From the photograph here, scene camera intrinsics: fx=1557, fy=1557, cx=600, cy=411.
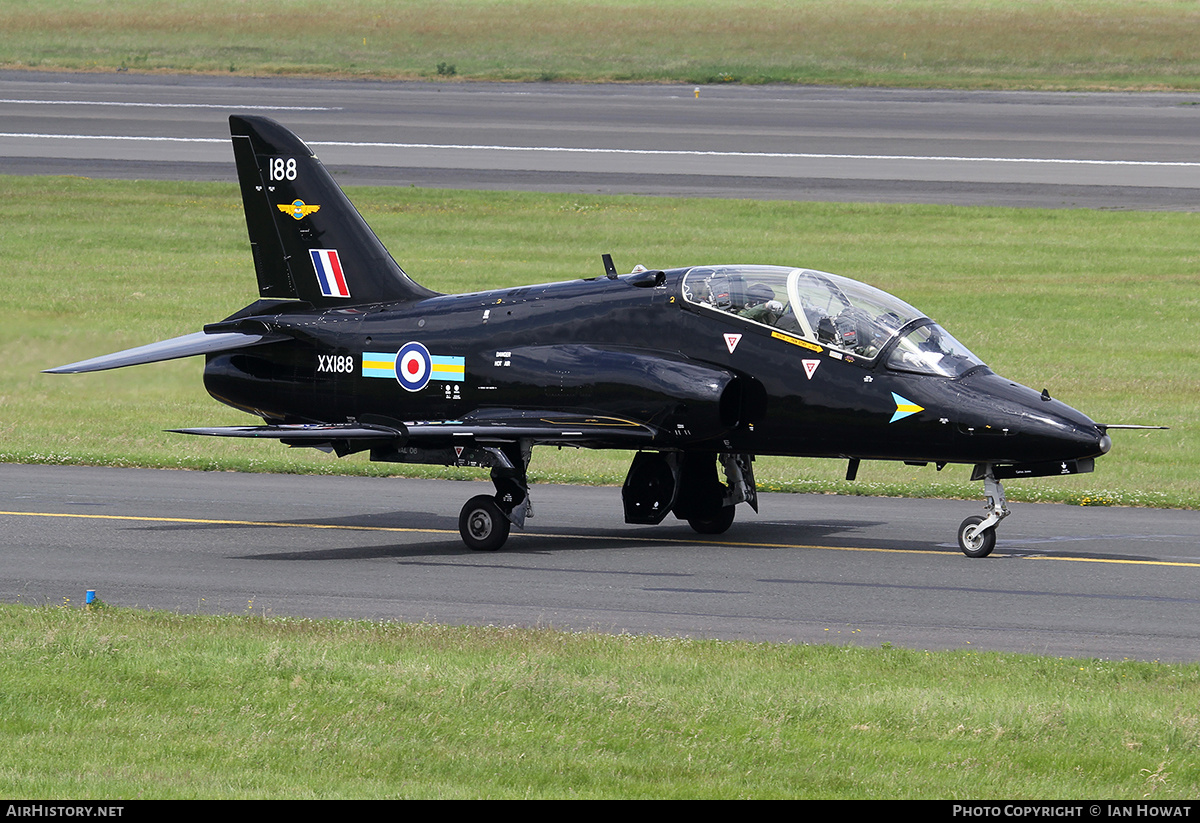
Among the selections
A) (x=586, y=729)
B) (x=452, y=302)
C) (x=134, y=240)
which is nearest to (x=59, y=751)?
(x=586, y=729)

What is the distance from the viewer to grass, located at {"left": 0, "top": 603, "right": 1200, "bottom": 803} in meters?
9.38

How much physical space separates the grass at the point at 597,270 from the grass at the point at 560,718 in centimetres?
970

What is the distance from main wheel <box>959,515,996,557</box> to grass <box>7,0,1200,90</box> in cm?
5026

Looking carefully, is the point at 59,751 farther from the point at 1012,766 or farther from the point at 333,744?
→ the point at 1012,766

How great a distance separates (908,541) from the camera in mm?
17953

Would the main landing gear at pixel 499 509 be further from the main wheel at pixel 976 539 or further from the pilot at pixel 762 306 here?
the main wheel at pixel 976 539

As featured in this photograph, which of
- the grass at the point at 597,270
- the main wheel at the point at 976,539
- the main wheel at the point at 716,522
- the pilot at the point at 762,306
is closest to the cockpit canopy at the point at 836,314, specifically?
the pilot at the point at 762,306

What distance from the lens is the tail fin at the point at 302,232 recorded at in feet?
64.7

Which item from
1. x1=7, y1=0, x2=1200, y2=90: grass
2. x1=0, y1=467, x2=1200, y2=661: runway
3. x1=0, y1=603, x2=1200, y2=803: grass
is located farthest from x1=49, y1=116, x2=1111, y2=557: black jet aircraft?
x1=7, y1=0, x2=1200, y2=90: grass

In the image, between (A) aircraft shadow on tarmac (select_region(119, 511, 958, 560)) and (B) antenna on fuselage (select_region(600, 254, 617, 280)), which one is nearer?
(A) aircraft shadow on tarmac (select_region(119, 511, 958, 560))

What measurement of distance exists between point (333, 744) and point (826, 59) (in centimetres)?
6648

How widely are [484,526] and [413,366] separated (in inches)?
87.3

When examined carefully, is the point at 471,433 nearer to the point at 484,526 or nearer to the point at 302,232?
the point at 484,526

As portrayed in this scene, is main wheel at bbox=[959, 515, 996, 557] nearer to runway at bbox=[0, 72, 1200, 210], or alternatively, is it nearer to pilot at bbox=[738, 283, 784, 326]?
pilot at bbox=[738, 283, 784, 326]
